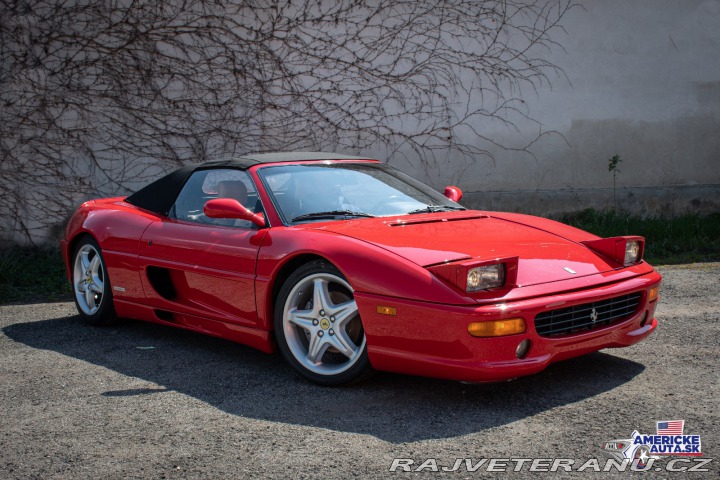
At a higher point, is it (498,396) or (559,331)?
(559,331)

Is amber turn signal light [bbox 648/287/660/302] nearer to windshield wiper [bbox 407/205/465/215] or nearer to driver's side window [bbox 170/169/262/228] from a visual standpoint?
windshield wiper [bbox 407/205/465/215]

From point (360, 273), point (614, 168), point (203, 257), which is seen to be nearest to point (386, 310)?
point (360, 273)

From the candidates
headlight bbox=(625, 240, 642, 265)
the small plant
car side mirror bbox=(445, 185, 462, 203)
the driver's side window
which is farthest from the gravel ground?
the small plant

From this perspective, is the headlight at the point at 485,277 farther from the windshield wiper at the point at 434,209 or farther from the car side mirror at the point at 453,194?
the car side mirror at the point at 453,194

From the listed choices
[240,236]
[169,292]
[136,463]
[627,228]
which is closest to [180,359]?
[169,292]

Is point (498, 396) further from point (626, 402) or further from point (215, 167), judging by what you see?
point (215, 167)

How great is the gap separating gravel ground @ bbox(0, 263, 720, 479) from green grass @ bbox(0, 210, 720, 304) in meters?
2.28

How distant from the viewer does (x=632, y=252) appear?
4379mm

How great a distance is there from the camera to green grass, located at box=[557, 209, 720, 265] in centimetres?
809

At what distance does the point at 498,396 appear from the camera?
3.88 metres

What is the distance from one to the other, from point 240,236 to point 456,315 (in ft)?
4.96

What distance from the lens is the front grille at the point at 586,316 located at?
3.77 metres

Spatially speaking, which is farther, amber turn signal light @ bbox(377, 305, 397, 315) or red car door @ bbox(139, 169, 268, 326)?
red car door @ bbox(139, 169, 268, 326)

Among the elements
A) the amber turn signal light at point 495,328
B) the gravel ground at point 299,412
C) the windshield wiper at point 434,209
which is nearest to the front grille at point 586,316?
the amber turn signal light at point 495,328
